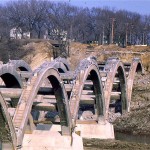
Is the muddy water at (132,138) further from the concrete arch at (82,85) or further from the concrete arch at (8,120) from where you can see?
the concrete arch at (8,120)

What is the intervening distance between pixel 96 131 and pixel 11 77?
13738mm

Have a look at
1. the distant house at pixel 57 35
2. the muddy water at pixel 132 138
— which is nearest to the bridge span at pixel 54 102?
the muddy water at pixel 132 138

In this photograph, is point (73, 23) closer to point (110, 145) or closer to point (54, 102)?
point (110, 145)

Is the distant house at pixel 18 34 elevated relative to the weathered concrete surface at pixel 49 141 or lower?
elevated

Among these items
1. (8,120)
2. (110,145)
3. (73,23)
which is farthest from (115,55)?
(8,120)

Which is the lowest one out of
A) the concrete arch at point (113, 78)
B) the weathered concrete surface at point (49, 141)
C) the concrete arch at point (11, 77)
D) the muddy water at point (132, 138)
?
the muddy water at point (132, 138)

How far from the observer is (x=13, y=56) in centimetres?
9338

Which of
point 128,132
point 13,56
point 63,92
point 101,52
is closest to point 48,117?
point 128,132

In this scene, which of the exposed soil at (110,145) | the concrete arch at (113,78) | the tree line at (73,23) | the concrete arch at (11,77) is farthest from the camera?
the tree line at (73,23)

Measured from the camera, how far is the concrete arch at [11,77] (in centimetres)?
3086

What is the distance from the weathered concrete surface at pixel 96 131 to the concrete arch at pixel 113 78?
2.17 metres

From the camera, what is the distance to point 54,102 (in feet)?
120

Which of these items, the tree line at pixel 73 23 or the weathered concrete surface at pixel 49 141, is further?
the tree line at pixel 73 23

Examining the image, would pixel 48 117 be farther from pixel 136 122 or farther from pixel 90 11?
pixel 90 11
